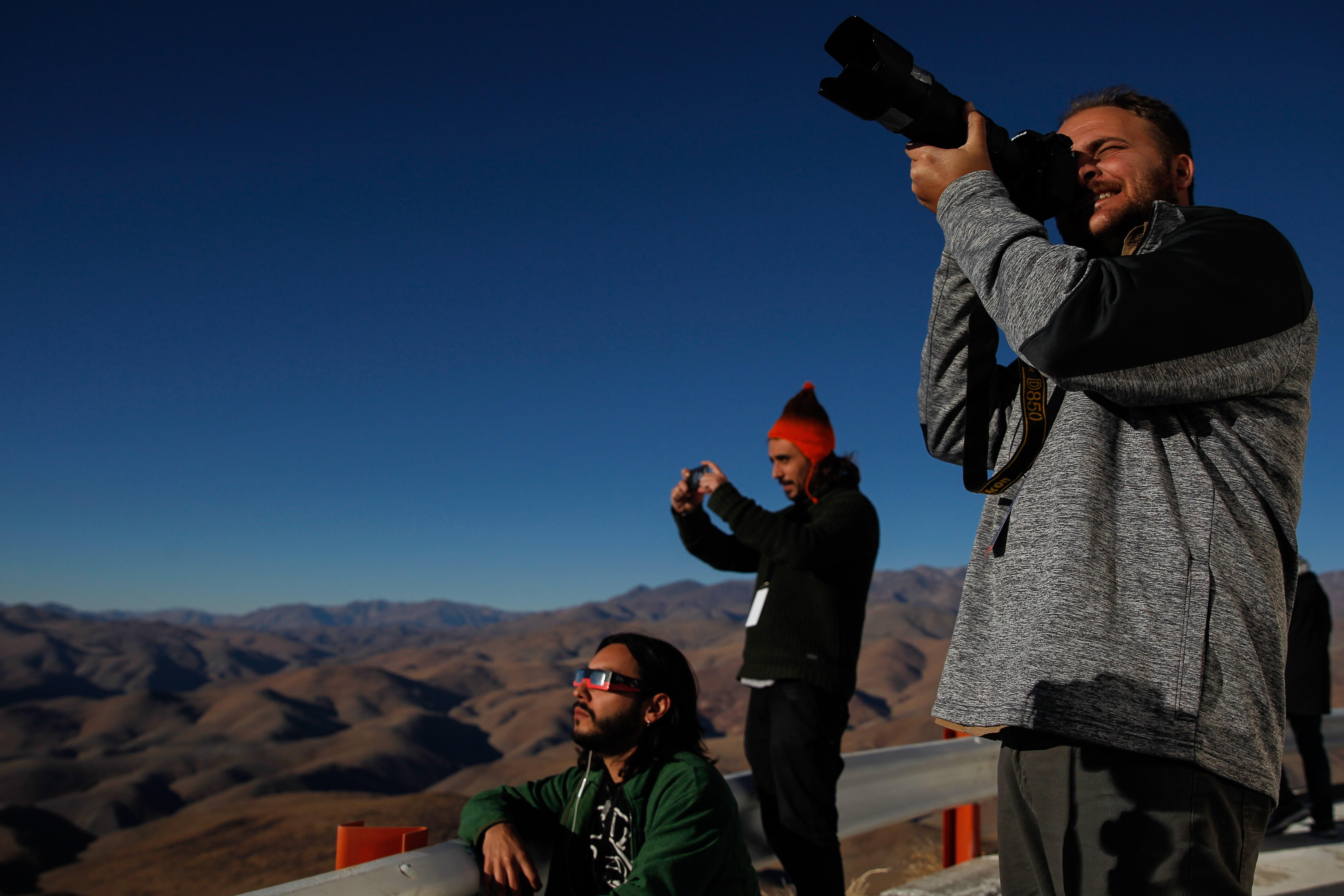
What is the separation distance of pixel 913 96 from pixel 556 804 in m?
2.27

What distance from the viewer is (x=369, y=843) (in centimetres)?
213

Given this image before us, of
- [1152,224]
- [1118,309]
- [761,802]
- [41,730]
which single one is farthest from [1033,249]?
[41,730]

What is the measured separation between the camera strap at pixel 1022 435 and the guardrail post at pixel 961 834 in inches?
137

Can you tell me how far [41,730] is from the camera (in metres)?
78.9

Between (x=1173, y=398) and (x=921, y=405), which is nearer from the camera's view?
(x=1173, y=398)

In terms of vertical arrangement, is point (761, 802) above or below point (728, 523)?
below

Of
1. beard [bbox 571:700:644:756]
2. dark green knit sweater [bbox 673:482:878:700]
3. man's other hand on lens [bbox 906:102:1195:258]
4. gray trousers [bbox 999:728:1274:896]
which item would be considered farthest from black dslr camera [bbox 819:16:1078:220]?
beard [bbox 571:700:644:756]

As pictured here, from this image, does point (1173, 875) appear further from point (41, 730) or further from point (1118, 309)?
point (41, 730)

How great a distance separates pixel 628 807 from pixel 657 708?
1.33 feet

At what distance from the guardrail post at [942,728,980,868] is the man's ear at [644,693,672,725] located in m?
2.27

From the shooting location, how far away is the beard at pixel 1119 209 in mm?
1362

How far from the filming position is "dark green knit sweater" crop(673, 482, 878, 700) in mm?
3092

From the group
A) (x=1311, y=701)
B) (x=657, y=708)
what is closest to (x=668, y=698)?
(x=657, y=708)

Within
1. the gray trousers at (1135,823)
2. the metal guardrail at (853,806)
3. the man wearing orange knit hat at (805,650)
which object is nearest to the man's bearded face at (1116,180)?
the gray trousers at (1135,823)
